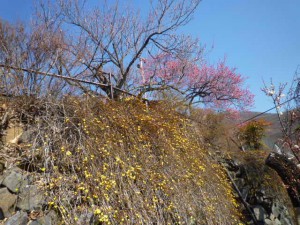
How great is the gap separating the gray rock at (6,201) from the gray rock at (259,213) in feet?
13.1

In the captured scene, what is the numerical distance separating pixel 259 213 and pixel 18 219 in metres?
4.08

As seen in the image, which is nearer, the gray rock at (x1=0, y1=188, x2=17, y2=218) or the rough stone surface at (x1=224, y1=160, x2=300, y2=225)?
the gray rock at (x1=0, y1=188, x2=17, y2=218)

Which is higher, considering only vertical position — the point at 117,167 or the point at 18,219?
the point at 117,167

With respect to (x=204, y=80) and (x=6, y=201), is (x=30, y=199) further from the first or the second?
(x=204, y=80)

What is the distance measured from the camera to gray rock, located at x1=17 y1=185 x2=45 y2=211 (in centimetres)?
220

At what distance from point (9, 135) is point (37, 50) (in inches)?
69.2

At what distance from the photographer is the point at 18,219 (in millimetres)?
2082

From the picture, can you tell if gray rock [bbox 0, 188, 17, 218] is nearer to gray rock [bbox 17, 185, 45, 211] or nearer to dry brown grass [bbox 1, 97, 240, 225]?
gray rock [bbox 17, 185, 45, 211]

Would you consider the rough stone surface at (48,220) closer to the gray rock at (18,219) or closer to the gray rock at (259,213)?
the gray rock at (18,219)

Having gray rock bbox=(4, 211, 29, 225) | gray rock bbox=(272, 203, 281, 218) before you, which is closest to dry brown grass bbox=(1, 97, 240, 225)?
gray rock bbox=(4, 211, 29, 225)

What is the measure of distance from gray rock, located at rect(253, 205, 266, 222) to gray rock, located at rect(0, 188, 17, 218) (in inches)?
157

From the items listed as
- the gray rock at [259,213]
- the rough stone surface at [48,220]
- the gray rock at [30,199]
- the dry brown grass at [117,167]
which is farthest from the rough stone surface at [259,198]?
the gray rock at [30,199]

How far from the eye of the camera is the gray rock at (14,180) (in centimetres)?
230

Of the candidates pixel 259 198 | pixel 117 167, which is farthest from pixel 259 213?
pixel 117 167
